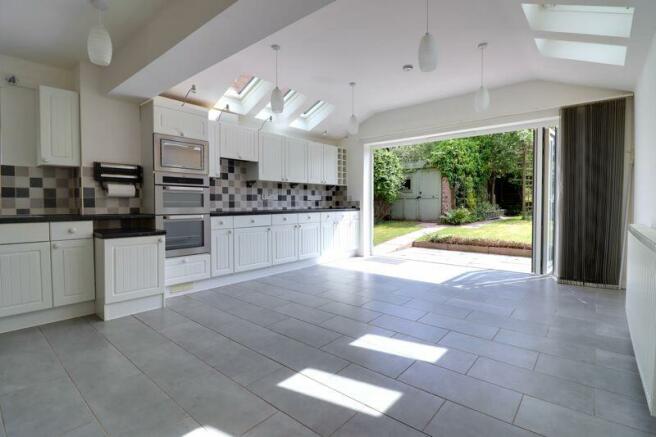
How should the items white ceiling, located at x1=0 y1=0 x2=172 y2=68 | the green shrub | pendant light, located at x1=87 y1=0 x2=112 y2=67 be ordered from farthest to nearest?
the green shrub
white ceiling, located at x1=0 y1=0 x2=172 y2=68
pendant light, located at x1=87 y1=0 x2=112 y2=67

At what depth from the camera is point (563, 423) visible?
1.55 meters

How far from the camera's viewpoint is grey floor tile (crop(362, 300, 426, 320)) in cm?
306

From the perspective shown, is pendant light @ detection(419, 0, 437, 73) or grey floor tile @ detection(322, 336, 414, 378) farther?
pendant light @ detection(419, 0, 437, 73)

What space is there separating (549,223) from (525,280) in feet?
3.04

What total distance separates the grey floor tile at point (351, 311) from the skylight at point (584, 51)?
10.6ft

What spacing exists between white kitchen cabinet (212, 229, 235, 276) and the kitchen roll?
990mm

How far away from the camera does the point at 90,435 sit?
149 cm

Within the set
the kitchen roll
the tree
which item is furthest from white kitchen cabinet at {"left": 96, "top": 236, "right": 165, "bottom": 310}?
the tree

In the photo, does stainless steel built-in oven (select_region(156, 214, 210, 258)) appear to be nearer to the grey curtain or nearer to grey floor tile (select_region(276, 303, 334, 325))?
grey floor tile (select_region(276, 303, 334, 325))

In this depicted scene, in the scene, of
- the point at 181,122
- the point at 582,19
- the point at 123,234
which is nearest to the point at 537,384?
the point at 582,19

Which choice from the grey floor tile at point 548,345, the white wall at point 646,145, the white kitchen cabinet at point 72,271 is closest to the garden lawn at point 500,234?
the white wall at point 646,145

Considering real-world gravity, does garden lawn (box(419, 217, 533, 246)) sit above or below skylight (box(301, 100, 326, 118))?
below

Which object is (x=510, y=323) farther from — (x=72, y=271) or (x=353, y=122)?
(x=72, y=271)

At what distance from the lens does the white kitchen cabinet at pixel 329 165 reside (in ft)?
20.0
